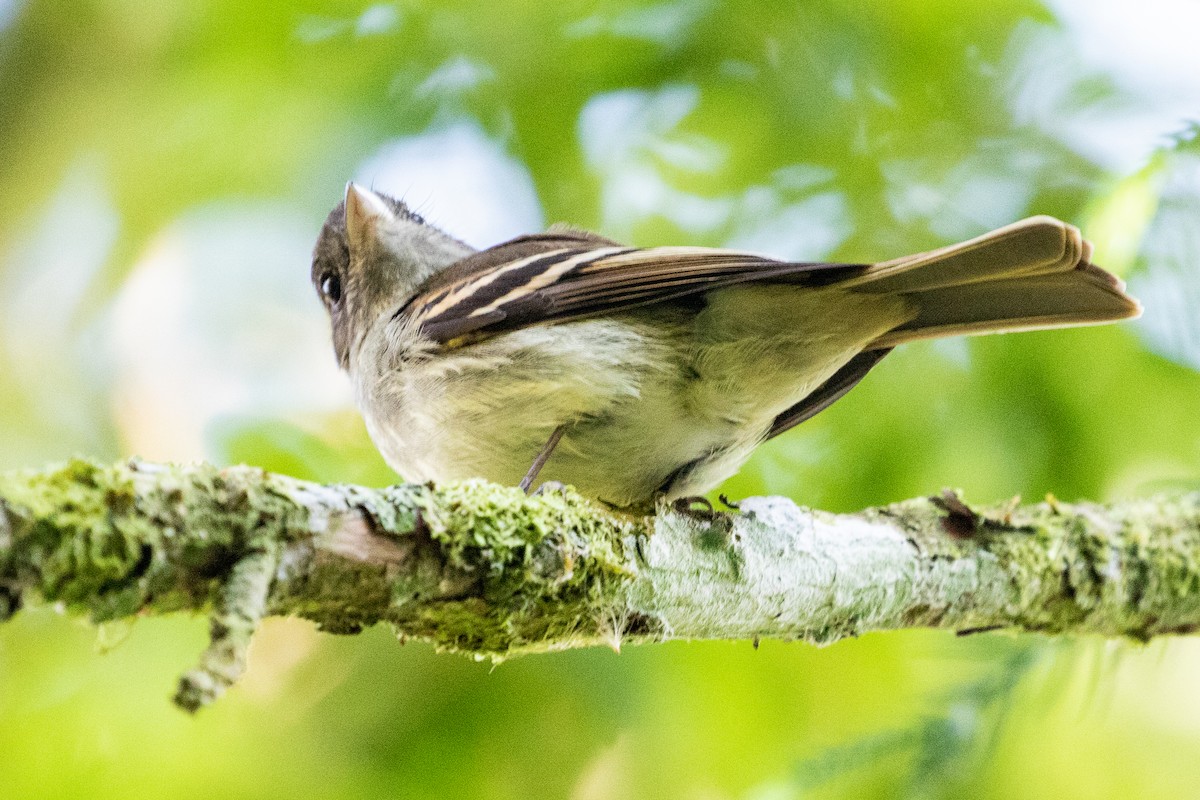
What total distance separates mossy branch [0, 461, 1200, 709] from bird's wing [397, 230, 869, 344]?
74 cm

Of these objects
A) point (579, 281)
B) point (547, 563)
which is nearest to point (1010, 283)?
point (579, 281)

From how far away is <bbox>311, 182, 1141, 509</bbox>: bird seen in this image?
311 centimetres

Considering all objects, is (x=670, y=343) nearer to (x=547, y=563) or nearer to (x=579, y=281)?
(x=579, y=281)

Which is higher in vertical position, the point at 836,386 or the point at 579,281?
the point at 579,281

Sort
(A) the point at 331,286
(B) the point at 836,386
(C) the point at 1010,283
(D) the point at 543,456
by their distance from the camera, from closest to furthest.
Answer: (C) the point at 1010,283 < (D) the point at 543,456 < (B) the point at 836,386 < (A) the point at 331,286

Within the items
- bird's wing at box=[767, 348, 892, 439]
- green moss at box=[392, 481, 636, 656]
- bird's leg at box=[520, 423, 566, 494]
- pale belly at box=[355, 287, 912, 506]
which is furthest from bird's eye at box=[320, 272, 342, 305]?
green moss at box=[392, 481, 636, 656]

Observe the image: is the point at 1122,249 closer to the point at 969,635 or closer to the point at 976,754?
the point at 969,635

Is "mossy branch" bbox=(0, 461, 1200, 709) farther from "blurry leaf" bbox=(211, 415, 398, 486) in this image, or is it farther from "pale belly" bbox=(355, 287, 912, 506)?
"blurry leaf" bbox=(211, 415, 398, 486)

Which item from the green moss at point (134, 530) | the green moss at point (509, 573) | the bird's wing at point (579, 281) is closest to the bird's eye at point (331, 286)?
the bird's wing at point (579, 281)

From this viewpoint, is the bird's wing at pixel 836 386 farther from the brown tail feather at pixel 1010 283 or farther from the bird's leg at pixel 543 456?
the bird's leg at pixel 543 456

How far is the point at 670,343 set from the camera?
3367 millimetres

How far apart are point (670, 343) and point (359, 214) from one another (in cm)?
172

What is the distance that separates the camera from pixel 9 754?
10.7 ft

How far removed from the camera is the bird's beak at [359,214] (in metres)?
4.34
